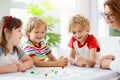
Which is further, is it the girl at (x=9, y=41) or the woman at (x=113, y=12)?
the girl at (x=9, y=41)

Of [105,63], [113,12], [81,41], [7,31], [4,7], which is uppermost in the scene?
[4,7]

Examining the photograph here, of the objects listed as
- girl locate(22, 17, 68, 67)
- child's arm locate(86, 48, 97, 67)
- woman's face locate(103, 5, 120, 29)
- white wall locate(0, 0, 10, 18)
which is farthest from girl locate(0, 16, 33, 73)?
white wall locate(0, 0, 10, 18)

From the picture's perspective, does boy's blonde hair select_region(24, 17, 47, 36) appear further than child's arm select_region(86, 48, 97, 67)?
Yes

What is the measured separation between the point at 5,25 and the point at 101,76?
0.77 metres

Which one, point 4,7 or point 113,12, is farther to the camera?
point 4,7

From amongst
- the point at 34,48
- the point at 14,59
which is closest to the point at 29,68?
the point at 14,59

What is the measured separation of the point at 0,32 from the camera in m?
1.82

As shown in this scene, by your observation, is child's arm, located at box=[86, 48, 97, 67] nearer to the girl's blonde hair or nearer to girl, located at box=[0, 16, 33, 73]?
girl, located at box=[0, 16, 33, 73]

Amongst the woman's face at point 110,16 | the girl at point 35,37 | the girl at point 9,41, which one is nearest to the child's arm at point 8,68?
the girl at point 9,41

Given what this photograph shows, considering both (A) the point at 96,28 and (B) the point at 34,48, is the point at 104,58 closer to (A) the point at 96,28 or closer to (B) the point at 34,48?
(B) the point at 34,48

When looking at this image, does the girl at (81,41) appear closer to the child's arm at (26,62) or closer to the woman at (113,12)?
the child's arm at (26,62)

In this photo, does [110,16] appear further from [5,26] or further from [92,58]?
[5,26]

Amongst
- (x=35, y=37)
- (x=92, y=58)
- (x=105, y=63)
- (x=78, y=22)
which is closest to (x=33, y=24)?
(x=35, y=37)

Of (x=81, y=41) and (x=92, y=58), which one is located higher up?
(x=81, y=41)
